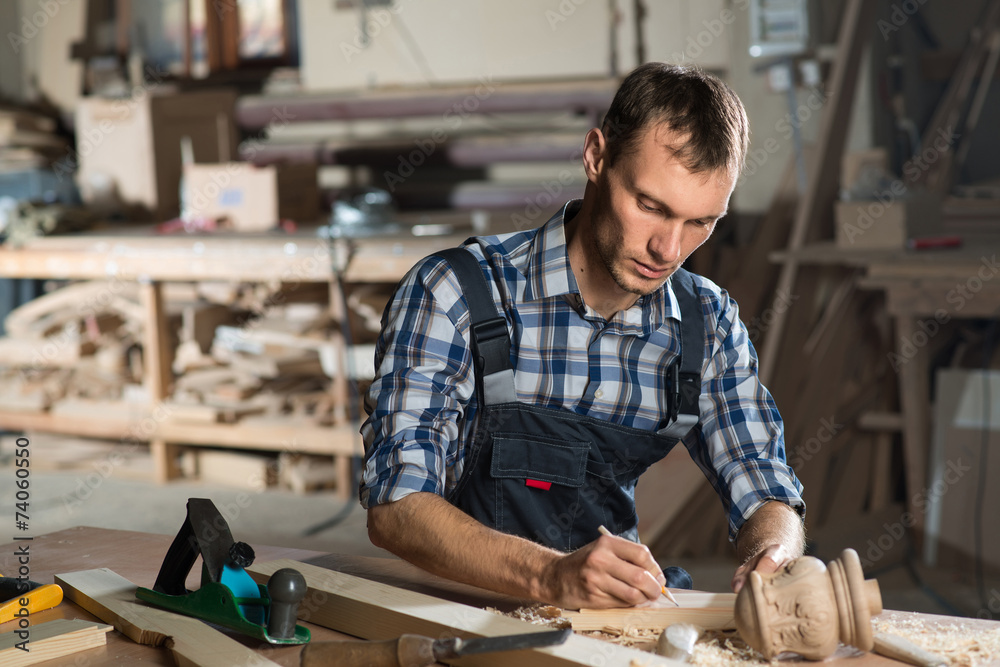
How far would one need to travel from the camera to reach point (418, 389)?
1.69 metres

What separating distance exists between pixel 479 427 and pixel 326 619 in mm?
531

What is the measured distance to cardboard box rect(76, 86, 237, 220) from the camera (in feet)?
18.2

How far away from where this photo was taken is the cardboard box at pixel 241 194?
16.1ft

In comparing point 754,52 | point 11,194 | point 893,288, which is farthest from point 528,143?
point 11,194

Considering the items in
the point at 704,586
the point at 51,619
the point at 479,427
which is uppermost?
the point at 479,427

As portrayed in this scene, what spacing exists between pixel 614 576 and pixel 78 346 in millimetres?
4327

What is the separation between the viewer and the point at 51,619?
1455mm

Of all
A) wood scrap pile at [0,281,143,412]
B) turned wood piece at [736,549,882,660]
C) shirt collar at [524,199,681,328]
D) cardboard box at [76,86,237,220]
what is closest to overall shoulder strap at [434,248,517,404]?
shirt collar at [524,199,681,328]

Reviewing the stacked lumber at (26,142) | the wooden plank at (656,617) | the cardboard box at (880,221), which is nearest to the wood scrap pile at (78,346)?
the stacked lumber at (26,142)

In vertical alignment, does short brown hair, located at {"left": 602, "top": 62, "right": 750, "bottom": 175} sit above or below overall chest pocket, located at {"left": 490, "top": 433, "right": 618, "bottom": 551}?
above

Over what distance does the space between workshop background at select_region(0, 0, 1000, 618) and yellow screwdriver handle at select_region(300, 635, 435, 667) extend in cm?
274

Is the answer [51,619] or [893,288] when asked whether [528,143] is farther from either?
[51,619]

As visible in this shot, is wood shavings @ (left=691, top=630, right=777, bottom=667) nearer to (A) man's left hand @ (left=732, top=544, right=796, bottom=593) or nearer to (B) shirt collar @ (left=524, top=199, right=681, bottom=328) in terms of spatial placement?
(A) man's left hand @ (left=732, top=544, right=796, bottom=593)

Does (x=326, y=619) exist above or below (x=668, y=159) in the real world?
below
